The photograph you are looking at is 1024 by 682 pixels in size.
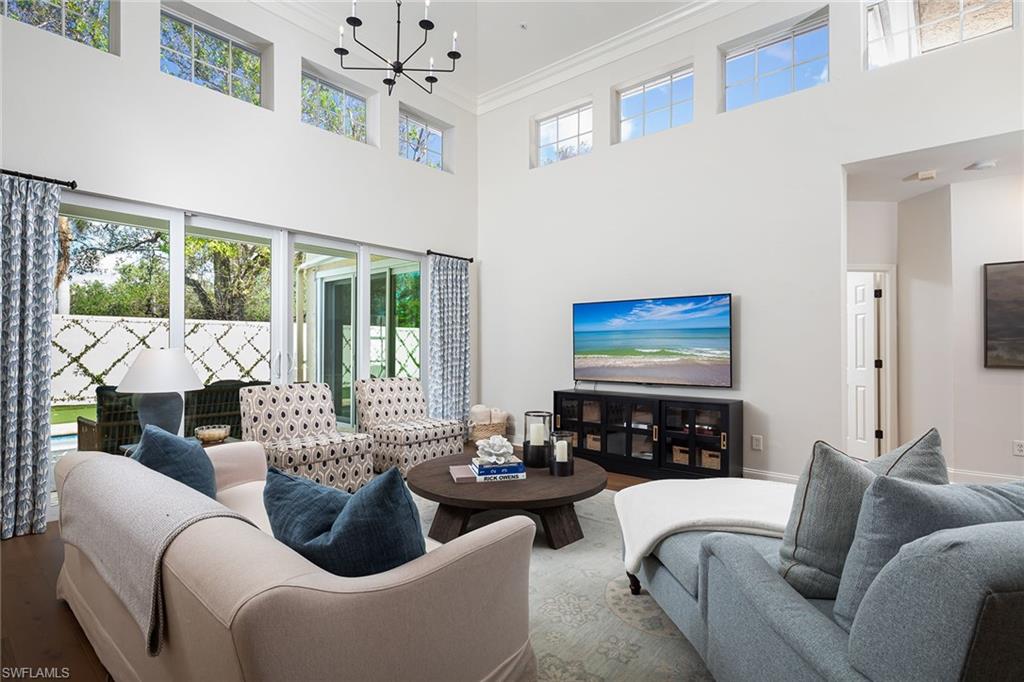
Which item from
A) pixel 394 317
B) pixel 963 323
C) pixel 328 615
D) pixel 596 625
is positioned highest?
pixel 394 317

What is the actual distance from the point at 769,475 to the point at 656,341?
144cm

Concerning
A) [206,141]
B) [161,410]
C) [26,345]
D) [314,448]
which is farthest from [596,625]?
[206,141]

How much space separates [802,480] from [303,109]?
5063mm

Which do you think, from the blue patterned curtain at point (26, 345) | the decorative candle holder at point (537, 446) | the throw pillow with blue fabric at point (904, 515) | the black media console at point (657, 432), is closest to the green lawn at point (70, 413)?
the blue patterned curtain at point (26, 345)

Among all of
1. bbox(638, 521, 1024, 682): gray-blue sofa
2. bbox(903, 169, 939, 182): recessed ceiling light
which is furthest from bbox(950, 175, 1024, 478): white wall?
bbox(638, 521, 1024, 682): gray-blue sofa

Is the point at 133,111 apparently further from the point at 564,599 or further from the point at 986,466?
the point at 986,466

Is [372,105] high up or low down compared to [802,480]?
up

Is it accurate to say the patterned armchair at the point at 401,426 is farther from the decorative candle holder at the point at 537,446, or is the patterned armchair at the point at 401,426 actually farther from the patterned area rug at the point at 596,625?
the patterned area rug at the point at 596,625

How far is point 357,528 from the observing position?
1.21m

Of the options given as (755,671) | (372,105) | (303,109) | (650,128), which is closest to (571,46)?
(650,128)

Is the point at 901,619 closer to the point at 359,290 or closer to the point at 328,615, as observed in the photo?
the point at 328,615

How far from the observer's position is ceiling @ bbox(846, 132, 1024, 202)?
369 cm

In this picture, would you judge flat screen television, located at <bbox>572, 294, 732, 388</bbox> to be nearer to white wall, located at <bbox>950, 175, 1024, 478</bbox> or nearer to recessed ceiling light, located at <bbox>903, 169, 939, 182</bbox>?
recessed ceiling light, located at <bbox>903, 169, 939, 182</bbox>

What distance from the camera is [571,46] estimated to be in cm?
530
